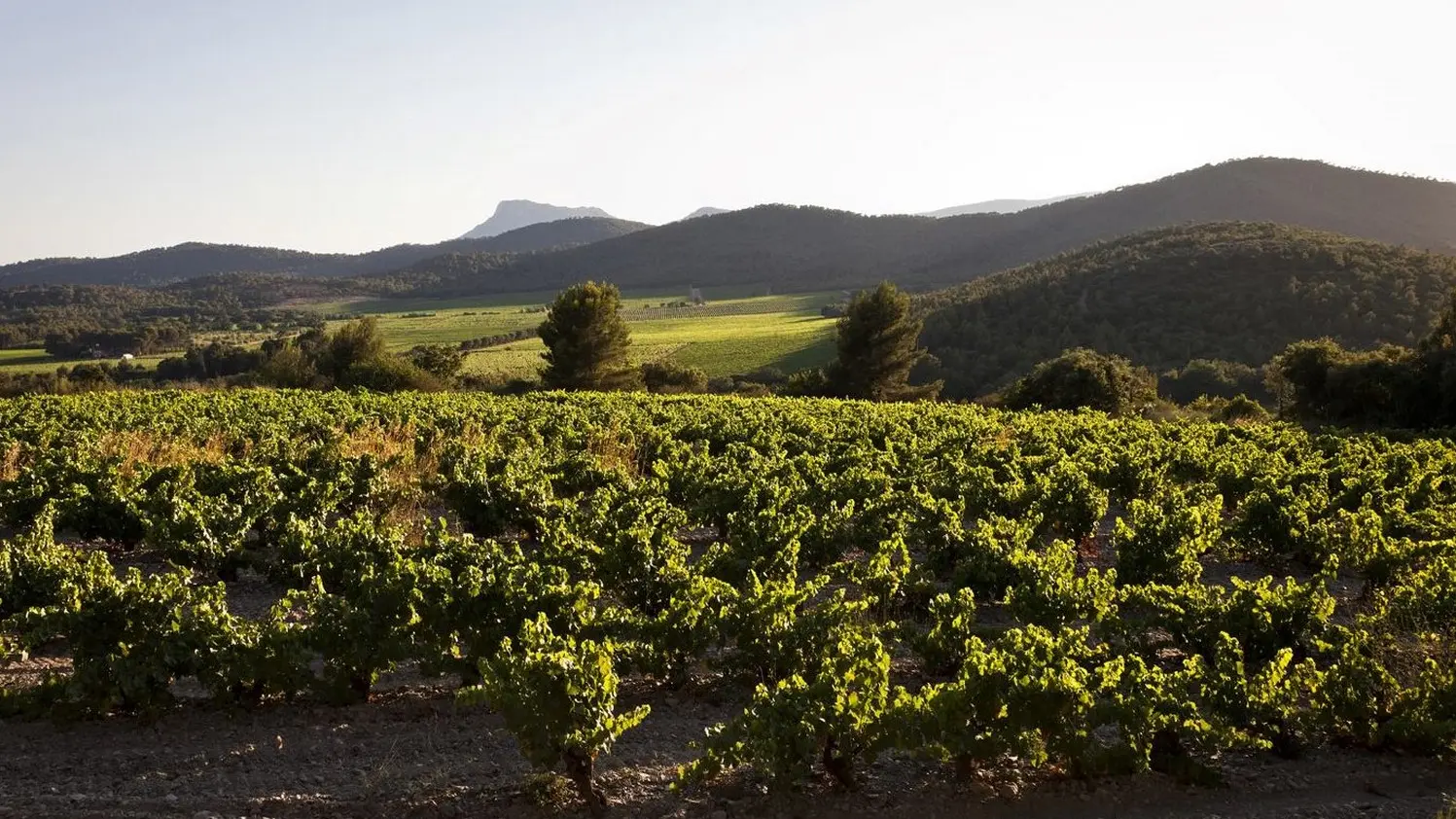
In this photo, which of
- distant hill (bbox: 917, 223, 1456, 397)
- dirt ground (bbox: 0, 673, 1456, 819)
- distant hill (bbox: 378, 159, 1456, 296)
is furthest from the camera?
distant hill (bbox: 378, 159, 1456, 296)

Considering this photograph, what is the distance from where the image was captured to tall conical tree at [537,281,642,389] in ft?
173

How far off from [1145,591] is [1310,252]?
68.8 metres

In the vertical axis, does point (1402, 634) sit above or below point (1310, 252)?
below

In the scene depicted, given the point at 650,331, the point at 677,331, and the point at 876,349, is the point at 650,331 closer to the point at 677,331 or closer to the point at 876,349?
the point at 677,331

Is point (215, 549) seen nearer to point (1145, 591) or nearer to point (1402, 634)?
point (1145, 591)

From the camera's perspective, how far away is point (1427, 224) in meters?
93.8

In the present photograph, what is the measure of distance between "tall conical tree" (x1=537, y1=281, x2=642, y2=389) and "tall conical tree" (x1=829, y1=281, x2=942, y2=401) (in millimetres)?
12986

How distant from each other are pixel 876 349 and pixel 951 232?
285ft

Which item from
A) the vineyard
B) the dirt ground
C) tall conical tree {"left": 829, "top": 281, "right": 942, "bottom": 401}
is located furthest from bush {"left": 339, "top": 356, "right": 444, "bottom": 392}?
the dirt ground

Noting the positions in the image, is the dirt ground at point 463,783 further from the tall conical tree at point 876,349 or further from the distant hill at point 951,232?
the distant hill at point 951,232

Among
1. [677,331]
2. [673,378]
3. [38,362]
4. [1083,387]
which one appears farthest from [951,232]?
[38,362]

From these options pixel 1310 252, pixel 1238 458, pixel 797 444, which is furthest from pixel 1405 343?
pixel 797 444

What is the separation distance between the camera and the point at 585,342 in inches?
2072

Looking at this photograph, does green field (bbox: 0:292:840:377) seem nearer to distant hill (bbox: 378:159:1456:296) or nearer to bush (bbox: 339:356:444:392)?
bush (bbox: 339:356:444:392)
